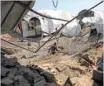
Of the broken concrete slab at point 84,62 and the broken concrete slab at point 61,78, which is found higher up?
the broken concrete slab at point 84,62

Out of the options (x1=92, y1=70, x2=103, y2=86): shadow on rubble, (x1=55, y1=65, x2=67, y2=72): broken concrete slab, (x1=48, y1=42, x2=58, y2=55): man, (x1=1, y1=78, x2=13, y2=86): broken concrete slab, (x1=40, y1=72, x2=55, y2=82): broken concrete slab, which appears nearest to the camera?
(x1=1, y1=78, x2=13, y2=86): broken concrete slab

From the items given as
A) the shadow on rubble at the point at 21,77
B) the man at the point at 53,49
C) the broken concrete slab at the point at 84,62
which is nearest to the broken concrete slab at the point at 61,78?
the shadow on rubble at the point at 21,77

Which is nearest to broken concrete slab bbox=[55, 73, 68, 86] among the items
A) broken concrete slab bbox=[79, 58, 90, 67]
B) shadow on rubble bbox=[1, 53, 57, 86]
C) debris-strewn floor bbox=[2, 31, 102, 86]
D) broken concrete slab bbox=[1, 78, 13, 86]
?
debris-strewn floor bbox=[2, 31, 102, 86]

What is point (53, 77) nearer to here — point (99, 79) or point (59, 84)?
point (59, 84)

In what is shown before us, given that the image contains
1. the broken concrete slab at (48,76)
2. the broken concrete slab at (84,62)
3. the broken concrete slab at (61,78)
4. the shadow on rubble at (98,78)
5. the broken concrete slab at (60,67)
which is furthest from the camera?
the broken concrete slab at (84,62)

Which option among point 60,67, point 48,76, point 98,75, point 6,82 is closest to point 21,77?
point 6,82

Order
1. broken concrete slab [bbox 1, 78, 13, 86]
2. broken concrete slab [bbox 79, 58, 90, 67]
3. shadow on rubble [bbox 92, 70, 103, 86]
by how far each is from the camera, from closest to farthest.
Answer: broken concrete slab [bbox 1, 78, 13, 86]
shadow on rubble [bbox 92, 70, 103, 86]
broken concrete slab [bbox 79, 58, 90, 67]

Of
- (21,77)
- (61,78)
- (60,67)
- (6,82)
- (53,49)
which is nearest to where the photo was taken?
(6,82)

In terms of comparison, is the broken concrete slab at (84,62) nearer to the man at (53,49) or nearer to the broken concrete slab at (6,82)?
the man at (53,49)

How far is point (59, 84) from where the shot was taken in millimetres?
9008

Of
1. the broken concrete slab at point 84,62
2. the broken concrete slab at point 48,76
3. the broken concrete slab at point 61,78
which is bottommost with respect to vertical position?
the broken concrete slab at point 61,78

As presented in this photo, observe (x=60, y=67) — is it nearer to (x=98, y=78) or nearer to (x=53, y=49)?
(x=98, y=78)

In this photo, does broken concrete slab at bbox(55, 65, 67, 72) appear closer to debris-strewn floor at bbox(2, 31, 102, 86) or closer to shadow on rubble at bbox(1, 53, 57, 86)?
debris-strewn floor at bbox(2, 31, 102, 86)

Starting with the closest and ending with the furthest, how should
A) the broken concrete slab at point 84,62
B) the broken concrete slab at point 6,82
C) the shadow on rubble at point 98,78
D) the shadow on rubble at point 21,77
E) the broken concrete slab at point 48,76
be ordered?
the broken concrete slab at point 6,82
the shadow on rubble at point 21,77
the shadow on rubble at point 98,78
the broken concrete slab at point 48,76
the broken concrete slab at point 84,62
